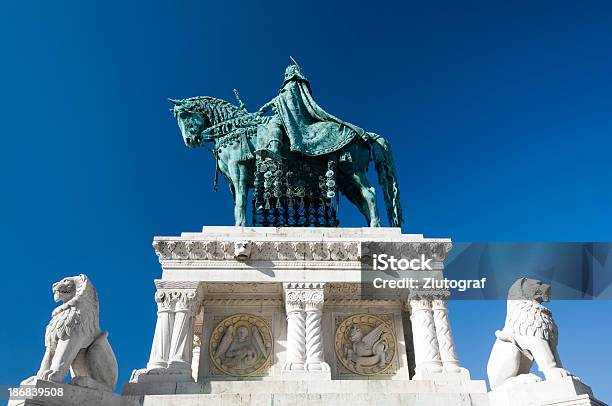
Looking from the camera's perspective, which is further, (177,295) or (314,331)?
(177,295)

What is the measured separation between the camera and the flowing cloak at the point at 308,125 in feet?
61.9

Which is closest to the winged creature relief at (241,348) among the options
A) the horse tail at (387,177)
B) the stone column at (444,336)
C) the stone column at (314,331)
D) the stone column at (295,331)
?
the stone column at (295,331)

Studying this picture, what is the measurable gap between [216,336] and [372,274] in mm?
5116

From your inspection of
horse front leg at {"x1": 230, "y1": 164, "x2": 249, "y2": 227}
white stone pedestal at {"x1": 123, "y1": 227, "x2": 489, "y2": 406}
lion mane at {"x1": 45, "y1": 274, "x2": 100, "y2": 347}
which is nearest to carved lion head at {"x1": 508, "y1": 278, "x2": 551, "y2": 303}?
white stone pedestal at {"x1": 123, "y1": 227, "x2": 489, "y2": 406}

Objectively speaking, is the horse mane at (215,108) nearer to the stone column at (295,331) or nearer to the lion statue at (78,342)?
the stone column at (295,331)

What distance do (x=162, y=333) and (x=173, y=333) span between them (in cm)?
30

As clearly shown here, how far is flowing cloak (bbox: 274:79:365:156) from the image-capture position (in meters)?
18.9

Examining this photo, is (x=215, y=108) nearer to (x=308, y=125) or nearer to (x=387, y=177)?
(x=308, y=125)

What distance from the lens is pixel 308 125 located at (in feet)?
64.5

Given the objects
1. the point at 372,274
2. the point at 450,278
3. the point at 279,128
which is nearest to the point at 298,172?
the point at 279,128

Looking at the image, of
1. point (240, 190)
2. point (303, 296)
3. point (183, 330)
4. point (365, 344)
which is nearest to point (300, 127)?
point (240, 190)

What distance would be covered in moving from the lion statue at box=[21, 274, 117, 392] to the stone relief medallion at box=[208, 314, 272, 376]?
13.3ft

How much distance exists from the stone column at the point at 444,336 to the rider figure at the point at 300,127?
6.75m

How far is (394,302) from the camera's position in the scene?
1631 centimetres
